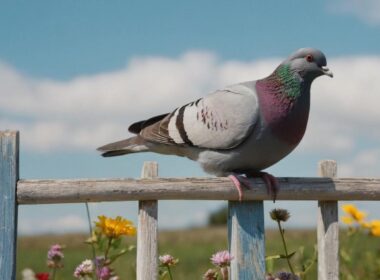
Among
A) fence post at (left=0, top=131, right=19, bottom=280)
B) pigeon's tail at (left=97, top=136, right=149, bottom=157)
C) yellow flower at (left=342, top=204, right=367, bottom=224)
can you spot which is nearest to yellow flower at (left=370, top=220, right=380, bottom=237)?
yellow flower at (left=342, top=204, right=367, bottom=224)

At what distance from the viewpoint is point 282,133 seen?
11.3 feet

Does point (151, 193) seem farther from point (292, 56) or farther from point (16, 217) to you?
point (292, 56)

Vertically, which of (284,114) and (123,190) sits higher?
(284,114)

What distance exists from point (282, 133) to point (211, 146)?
376 mm

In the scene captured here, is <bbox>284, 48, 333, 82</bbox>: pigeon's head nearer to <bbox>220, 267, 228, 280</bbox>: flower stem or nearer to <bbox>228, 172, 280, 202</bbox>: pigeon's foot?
<bbox>228, 172, 280, 202</bbox>: pigeon's foot

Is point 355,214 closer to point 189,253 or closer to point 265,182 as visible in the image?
point 265,182

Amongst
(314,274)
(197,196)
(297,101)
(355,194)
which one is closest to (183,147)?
(197,196)

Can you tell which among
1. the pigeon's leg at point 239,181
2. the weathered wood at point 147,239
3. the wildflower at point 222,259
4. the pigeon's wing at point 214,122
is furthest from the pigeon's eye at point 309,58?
the wildflower at point 222,259

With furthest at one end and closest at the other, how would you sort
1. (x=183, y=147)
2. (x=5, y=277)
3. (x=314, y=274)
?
(x=314, y=274)
(x=183, y=147)
(x=5, y=277)

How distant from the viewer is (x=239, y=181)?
3.42 m

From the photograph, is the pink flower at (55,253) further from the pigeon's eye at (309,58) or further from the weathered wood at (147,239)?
the pigeon's eye at (309,58)

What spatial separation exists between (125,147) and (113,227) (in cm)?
72

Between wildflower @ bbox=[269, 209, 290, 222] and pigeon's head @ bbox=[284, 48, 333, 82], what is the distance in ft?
2.31

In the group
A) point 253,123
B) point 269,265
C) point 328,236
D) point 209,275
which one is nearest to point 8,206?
point 209,275
